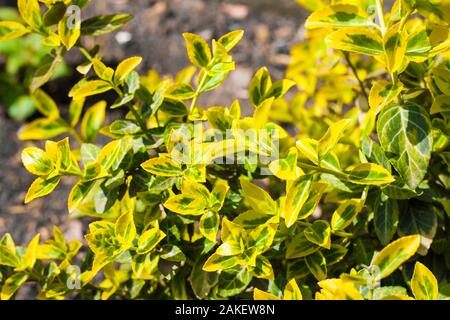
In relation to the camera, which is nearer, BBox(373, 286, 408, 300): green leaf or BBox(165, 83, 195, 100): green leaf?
BBox(373, 286, 408, 300): green leaf

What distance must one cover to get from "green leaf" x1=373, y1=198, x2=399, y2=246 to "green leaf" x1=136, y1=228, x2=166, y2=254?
507 mm

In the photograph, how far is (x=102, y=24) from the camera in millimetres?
1632

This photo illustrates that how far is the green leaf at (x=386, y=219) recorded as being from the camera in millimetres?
1511

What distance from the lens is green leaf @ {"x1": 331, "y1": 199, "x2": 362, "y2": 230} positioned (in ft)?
4.83

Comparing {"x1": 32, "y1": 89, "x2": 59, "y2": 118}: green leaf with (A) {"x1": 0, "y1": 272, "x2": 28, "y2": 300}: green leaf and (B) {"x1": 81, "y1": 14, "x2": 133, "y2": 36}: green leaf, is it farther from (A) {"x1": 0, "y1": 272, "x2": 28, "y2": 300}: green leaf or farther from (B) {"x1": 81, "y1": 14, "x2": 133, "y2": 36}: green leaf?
(A) {"x1": 0, "y1": 272, "x2": 28, "y2": 300}: green leaf

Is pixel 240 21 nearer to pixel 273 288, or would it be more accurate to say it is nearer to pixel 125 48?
pixel 125 48

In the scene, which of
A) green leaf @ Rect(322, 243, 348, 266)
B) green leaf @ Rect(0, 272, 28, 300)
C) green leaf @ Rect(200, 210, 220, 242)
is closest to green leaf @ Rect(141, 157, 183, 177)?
green leaf @ Rect(200, 210, 220, 242)

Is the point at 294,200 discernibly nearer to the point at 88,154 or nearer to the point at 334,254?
the point at 334,254

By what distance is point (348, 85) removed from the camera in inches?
85.2

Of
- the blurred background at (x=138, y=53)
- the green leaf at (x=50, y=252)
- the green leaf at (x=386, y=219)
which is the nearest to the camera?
the green leaf at (x=386, y=219)

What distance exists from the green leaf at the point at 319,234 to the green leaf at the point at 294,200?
0.38ft

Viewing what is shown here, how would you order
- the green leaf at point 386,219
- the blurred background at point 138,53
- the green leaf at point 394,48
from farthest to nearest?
the blurred background at point 138,53 < the green leaf at point 386,219 < the green leaf at point 394,48

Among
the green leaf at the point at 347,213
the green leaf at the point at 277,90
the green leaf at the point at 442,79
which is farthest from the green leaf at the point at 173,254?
the green leaf at the point at 442,79

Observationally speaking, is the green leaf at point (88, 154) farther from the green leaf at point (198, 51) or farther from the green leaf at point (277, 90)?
the green leaf at point (277, 90)
